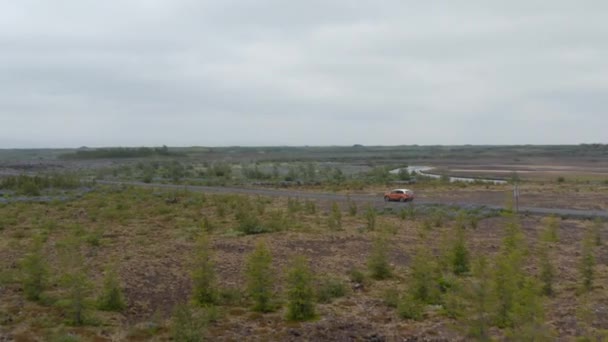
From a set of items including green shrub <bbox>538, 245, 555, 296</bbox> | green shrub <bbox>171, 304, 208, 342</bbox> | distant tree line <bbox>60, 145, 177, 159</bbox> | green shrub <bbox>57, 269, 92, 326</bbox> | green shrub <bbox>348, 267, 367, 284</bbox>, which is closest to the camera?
green shrub <bbox>171, 304, 208, 342</bbox>

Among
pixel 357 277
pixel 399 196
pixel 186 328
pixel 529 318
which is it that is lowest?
pixel 399 196

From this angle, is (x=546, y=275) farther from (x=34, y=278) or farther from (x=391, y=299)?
(x=34, y=278)

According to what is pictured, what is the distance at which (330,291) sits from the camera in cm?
1184

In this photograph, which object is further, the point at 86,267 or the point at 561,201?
the point at 561,201

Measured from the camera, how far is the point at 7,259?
15.5 meters

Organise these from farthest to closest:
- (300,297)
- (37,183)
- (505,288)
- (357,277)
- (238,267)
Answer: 1. (37,183)
2. (238,267)
3. (357,277)
4. (300,297)
5. (505,288)

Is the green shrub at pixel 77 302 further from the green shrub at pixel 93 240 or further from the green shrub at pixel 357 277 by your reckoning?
the green shrub at pixel 93 240

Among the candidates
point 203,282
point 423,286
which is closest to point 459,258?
point 423,286

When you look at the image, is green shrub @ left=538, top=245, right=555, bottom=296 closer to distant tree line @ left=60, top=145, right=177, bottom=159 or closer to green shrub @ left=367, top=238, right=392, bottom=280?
green shrub @ left=367, top=238, right=392, bottom=280

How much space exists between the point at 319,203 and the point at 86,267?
2135cm

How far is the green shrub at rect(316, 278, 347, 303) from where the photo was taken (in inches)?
455

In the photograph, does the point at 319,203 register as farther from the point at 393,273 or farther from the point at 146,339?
the point at 146,339

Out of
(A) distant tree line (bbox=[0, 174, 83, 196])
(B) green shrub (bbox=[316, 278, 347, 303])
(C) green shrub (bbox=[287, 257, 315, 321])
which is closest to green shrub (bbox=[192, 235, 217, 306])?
(C) green shrub (bbox=[287, 257, 315, 321])

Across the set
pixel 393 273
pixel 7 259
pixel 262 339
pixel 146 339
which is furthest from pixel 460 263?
pixel 7 259
